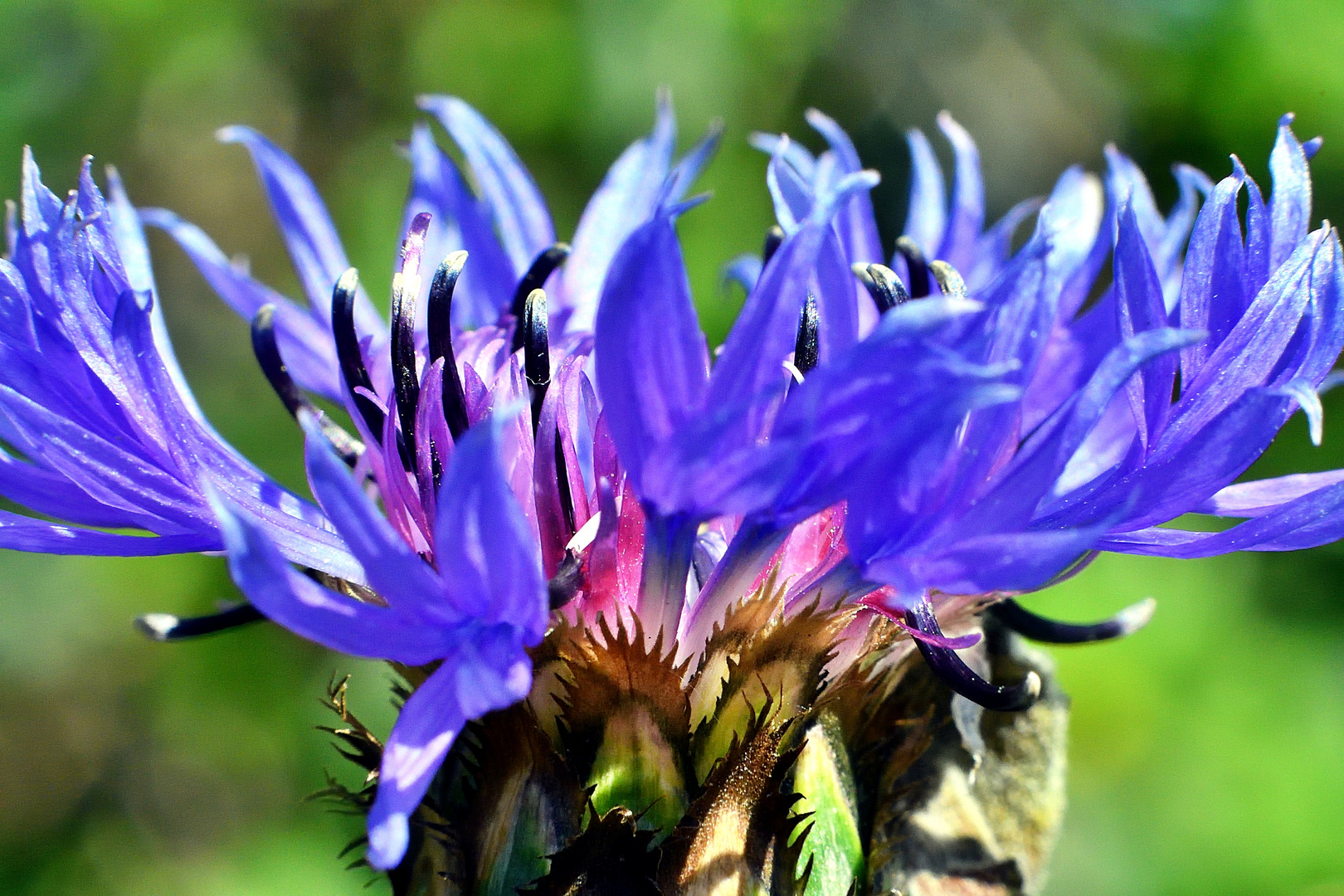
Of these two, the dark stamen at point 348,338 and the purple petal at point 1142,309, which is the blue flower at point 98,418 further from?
the purple petal at point 1142,309

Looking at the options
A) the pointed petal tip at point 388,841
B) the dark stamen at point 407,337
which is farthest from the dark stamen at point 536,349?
the pointed petal tip at point 388,841

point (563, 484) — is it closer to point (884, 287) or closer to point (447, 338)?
point (447, 338)

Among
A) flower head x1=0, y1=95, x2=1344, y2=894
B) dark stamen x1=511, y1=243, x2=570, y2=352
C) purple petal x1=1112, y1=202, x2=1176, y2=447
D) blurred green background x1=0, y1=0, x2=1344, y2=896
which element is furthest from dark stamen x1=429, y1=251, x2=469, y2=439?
blurred green background x1=0, y1=0, x2=1344, y2=896

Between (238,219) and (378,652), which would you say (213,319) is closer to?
(238,219)

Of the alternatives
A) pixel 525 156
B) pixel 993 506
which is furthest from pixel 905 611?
pixel 525 156

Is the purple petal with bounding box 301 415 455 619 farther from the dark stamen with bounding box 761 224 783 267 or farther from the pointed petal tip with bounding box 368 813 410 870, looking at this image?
the dark stamen with bounding box 761 224 783 267

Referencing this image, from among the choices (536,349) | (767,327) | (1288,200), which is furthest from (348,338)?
(1288,200)
